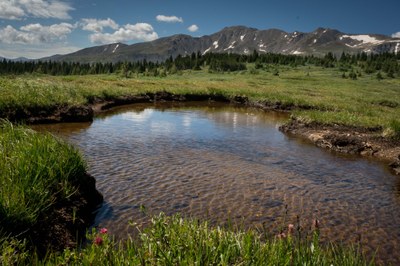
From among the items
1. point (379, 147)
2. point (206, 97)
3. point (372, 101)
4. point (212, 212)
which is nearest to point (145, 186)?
point (212, 212)

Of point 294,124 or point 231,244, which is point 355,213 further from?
point 294,124

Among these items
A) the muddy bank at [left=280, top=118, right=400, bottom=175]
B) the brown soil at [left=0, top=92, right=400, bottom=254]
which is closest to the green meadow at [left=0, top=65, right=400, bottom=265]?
the brown soil at [left=0, top=92, right=400, bottom=254]

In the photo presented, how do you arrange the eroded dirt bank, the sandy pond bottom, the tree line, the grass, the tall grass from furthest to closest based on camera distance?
the tree line → the eroded dirt bank → the sandy pond bottom → the tall grass → the grass

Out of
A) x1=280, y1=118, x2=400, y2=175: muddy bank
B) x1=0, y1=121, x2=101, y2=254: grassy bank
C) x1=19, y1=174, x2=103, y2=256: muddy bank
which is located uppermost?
x1=0, y1=121, x2=101, y2=254: grassy bank

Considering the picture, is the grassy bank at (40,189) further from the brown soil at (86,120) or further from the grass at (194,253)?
the grass at (194,253)

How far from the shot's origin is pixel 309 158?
16.7 metres

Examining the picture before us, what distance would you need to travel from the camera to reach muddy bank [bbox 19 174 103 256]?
6.27 meters

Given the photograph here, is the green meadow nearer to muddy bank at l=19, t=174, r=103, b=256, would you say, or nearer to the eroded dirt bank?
muddy bank at l=19, t=174, r=103, b=256

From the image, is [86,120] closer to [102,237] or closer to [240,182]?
[240,182]

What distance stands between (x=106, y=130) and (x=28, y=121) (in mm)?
4400

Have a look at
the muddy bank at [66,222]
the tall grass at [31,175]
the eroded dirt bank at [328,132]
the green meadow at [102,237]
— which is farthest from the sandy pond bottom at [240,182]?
the tall grass at [31,175]

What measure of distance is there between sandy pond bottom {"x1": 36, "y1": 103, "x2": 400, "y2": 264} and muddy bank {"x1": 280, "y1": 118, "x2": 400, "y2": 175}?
100 centimetres

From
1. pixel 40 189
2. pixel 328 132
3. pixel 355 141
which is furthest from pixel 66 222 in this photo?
pixel 328 132

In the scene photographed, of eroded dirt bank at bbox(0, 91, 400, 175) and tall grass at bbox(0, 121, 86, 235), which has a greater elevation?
tall grass at bbox(0, 121, 86, 235)
